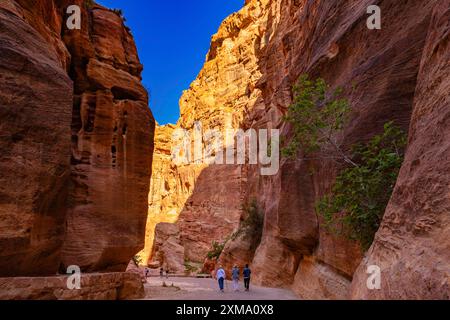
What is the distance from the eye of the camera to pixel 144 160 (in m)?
16.9

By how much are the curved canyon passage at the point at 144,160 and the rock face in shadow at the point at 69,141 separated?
5 centimetres

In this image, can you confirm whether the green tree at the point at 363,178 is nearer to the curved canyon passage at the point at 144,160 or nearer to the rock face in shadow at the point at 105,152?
the curved canyon passage at the point at 144,160

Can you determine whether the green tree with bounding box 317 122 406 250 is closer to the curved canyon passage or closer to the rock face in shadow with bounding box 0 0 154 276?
the curved canyon passage

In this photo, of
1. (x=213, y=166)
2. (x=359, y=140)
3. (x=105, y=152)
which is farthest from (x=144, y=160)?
(x=213, y=166)

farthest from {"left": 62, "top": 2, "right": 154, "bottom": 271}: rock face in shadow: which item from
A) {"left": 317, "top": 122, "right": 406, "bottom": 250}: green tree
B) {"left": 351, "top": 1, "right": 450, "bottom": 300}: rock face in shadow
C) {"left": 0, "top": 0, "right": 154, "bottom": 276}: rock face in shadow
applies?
{"left": 351, "top": 1, "right": 450, "bottom": 300}: rock face in shadow

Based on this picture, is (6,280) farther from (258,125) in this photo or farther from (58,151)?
(258,125)

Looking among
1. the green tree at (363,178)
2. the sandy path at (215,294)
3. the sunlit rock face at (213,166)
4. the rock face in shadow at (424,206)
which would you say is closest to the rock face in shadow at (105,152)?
the sandy path at (215,294)

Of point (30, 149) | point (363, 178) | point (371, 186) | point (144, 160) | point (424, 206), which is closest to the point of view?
point (424, 206)

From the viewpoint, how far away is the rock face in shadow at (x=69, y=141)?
9039mm

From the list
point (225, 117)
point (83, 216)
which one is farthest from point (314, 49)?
point (225, 117)

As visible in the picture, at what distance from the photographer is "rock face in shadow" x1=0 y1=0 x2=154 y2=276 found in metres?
9.04

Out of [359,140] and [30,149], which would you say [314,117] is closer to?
[359,140]

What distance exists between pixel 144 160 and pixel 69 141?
6291 mm
